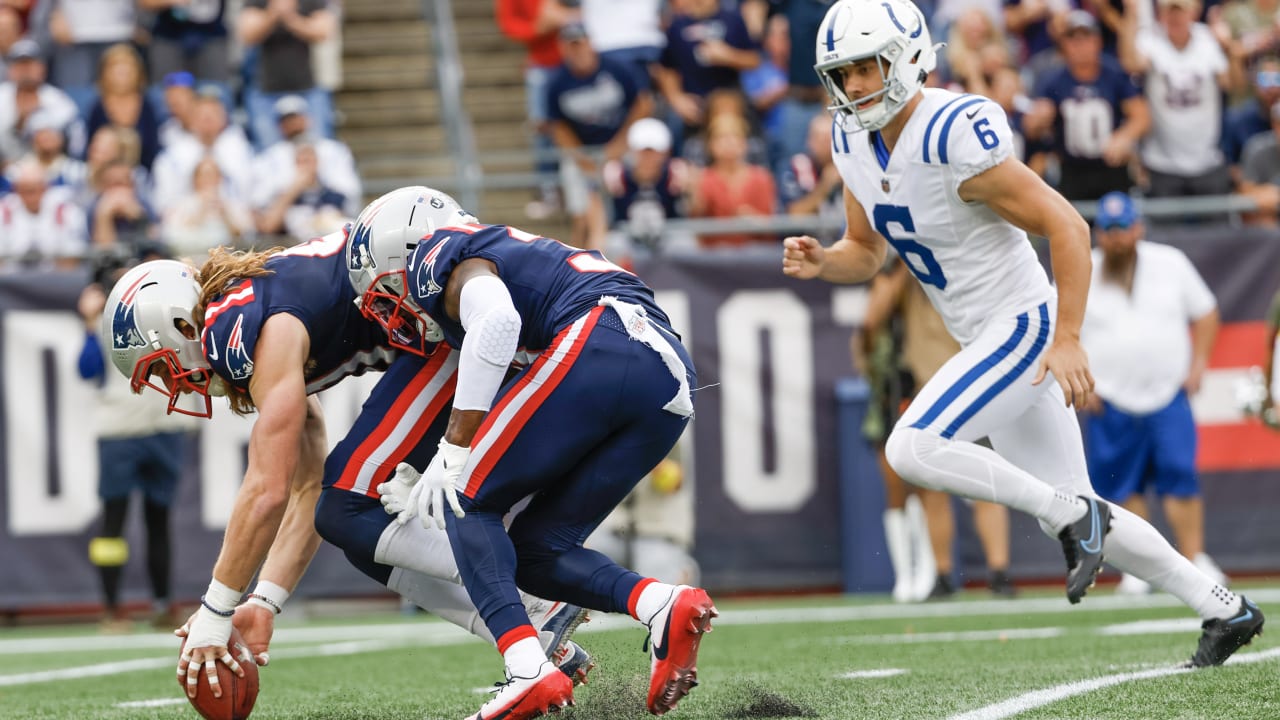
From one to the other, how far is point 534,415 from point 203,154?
22.4 ft

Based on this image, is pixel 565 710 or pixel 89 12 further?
pixel 89 12

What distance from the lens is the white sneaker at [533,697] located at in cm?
395

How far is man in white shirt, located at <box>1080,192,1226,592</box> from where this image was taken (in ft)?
27.5

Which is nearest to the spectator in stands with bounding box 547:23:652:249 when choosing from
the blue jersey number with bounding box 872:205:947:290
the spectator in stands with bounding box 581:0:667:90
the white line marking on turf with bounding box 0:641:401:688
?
the spectator in stands with bounding box 581:0:667:90

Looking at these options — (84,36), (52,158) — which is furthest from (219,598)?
(84,36)

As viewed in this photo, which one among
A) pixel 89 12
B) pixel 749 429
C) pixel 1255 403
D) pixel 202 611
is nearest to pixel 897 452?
pixel 202 611

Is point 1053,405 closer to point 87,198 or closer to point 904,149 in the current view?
point 904,149

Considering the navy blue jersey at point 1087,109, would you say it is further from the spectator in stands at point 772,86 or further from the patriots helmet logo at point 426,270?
the patriots helmet logo at point 426,270

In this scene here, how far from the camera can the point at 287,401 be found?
422 cm

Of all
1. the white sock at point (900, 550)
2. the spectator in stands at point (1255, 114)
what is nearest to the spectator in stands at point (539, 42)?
the white sock at point (900, 550)

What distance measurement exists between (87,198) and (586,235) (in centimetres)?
313

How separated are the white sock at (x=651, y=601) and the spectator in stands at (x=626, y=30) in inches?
300

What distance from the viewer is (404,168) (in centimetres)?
1220

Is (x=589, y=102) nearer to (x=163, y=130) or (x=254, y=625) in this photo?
(x=163, y=130)
